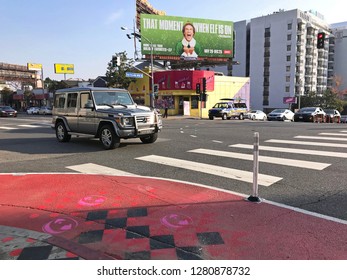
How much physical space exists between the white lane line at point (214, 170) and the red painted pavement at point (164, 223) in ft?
3.73

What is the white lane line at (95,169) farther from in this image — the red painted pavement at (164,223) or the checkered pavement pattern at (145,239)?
the checkered pavement pattern at (145,239)

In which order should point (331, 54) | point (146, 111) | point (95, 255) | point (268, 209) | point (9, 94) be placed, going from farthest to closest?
1. point (331, 54)
2. point (9, 94)
3. point (146, 111)
4. point (268, 209)
5. point (95, 255)

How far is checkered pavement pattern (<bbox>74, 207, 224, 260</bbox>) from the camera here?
3162mm

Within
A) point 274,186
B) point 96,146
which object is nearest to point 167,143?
point 96,146

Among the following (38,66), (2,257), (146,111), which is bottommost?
(2,257)

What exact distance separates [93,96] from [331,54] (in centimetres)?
10174

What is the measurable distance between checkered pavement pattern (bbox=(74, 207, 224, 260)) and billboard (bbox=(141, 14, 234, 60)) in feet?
137

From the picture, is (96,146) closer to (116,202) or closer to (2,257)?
(116,202)

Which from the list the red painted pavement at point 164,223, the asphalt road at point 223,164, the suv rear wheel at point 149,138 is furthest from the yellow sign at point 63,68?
the red painted pavement at point 164,223

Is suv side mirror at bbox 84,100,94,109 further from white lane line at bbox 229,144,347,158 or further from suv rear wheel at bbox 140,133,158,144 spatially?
white lane line at bbox 229,144,347,158

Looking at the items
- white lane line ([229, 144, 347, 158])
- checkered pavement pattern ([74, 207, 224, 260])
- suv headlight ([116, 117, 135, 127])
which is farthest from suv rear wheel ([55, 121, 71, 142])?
checkered pavement pattern ([74, 207, 224, 260])

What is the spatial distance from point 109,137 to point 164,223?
6.49 metres

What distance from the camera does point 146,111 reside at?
34.0ft

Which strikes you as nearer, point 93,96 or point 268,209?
point 268,209
